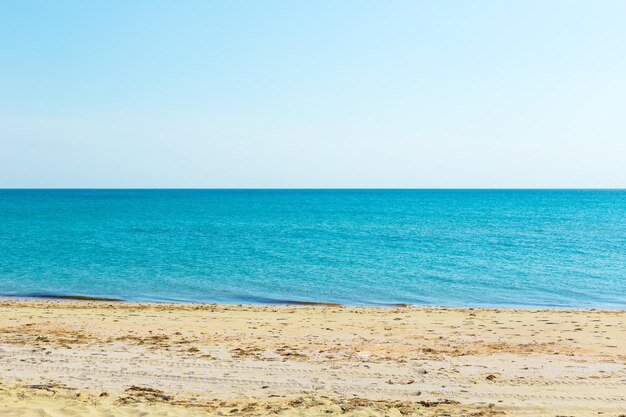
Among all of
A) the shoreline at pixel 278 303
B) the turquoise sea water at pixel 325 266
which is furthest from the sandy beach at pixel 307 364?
the turquoise sea water at pixel 325 266

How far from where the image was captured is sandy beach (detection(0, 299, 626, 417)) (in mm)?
9250

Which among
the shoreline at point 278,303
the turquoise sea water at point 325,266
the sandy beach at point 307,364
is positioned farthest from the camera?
the turquoise sea water at point 325,266

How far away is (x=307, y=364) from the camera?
12094 mm

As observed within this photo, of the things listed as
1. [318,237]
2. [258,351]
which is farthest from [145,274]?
[318,237]

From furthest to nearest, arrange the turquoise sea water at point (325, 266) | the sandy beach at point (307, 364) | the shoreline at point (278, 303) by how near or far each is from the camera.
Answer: the turquoise sea water at point (325, 266), the shoreline at point (278, 303), the sandy beach at point (307, 364)

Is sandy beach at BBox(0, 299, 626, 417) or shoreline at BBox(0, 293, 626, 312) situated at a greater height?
sandy beach at BBox(0, 299, 626, 417)

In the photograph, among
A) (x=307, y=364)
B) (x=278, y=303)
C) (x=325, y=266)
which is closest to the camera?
(x=307, y=364)

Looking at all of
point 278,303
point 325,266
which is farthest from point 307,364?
point 325,266

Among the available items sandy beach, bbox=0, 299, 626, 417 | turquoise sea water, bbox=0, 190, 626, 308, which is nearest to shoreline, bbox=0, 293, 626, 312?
turquoise sea water, bbox=0, 190, 626, 308

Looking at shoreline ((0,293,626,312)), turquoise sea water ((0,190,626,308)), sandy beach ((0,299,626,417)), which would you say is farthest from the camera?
turquoise sea water ((0,190,626,308))

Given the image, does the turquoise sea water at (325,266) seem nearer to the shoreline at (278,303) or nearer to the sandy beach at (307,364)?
the shoreline at (278,303)

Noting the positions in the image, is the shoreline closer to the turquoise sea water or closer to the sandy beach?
the turquoise sea water

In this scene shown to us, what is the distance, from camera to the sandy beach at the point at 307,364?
9.25 m

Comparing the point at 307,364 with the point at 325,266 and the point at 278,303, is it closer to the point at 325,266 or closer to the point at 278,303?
the point at 278,303
